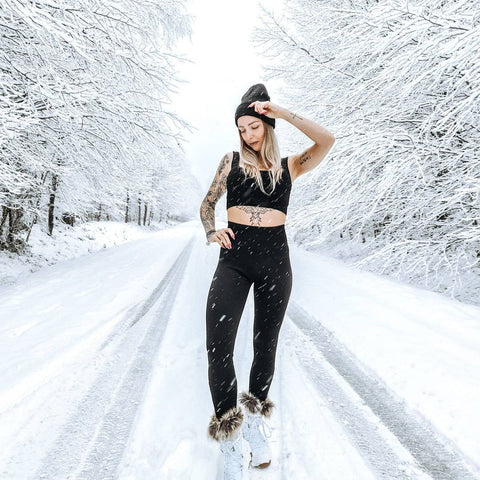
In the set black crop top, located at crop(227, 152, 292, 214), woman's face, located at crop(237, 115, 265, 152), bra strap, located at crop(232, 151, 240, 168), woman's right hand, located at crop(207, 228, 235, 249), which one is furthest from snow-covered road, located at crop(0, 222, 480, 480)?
woman's face, located at crop(237, 115, 265, 152)

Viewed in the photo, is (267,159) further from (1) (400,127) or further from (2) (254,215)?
(1) (400,127)

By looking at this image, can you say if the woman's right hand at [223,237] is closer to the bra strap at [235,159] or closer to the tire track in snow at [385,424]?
the bra strap at [235,159]

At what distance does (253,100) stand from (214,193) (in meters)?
0.59

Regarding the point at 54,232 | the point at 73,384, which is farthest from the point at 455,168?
the point at 54,232

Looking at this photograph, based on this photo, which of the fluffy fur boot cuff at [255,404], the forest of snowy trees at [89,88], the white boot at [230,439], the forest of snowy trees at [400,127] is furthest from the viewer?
the forest of snowy trees at [89,88]

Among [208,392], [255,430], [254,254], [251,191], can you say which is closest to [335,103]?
[251,191]

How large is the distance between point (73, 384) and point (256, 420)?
1667 millimetres

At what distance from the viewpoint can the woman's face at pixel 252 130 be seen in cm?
176

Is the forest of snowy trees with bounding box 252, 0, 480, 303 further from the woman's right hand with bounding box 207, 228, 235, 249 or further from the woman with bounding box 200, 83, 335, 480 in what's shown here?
the woman's right hand with bounding box 207, 228, 235, 249

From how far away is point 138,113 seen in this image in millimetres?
5570

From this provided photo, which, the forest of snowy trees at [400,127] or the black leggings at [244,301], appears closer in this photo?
the black leggings at [244,301]

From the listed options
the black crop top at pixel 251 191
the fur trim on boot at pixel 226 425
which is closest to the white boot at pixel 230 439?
the fur trim on boot at pixel 226 425

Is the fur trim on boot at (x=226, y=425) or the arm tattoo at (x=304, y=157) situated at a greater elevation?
the arm tattoo at (x=304, y=157)

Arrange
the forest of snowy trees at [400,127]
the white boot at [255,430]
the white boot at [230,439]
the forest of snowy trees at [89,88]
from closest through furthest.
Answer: the white boot at [230,439] < the white boot at [255,430] < the forest of snowy trees at [400,127] < the forest of snowy trees at [89,88]
